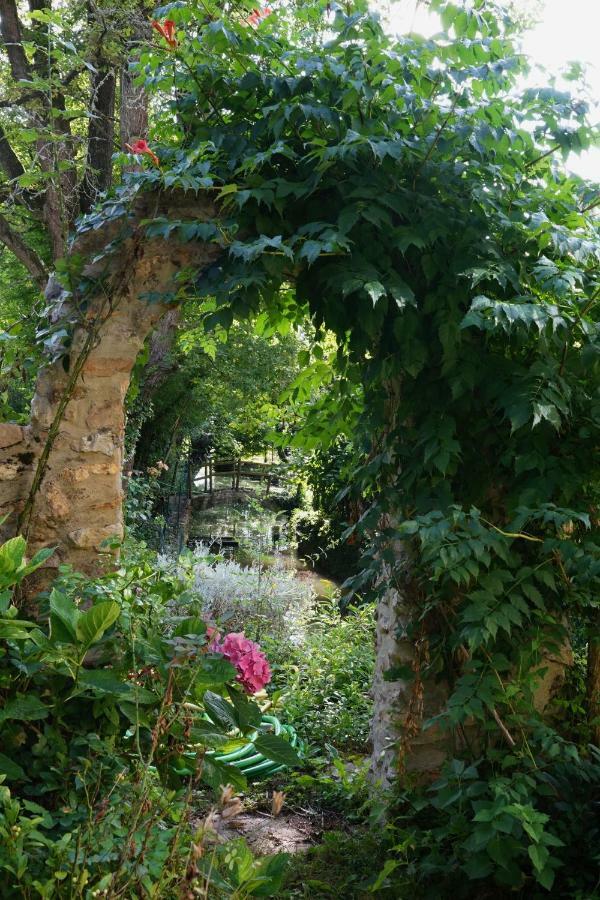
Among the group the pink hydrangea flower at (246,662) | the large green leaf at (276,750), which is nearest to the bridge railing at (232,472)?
the pink hydrangea flower at (246,662)

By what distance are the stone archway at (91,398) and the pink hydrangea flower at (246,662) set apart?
2.87 feet

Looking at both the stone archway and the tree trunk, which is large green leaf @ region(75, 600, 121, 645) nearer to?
the stone archway

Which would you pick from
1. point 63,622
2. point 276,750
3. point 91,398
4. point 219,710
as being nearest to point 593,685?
point 276,750

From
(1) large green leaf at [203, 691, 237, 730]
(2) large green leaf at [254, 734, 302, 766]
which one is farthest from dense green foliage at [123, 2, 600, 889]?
Result: (1) large green leaf at [203, 691, 237, 730]

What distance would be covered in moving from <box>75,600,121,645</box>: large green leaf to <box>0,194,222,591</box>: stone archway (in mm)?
762

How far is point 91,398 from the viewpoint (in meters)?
3.14

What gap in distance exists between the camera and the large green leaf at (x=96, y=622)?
2.31m

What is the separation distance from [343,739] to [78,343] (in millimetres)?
2771

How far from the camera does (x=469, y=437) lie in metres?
2.91

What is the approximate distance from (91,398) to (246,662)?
1292 millimetres

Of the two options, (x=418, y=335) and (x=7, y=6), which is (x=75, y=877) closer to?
(x=418, y=335)

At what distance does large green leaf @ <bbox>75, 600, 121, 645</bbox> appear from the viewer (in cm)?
231

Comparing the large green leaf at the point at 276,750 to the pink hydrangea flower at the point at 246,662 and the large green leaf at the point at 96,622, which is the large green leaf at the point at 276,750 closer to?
the pink hydrangea flower at the point at 246,662

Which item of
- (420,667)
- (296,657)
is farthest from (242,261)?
(296,657)
